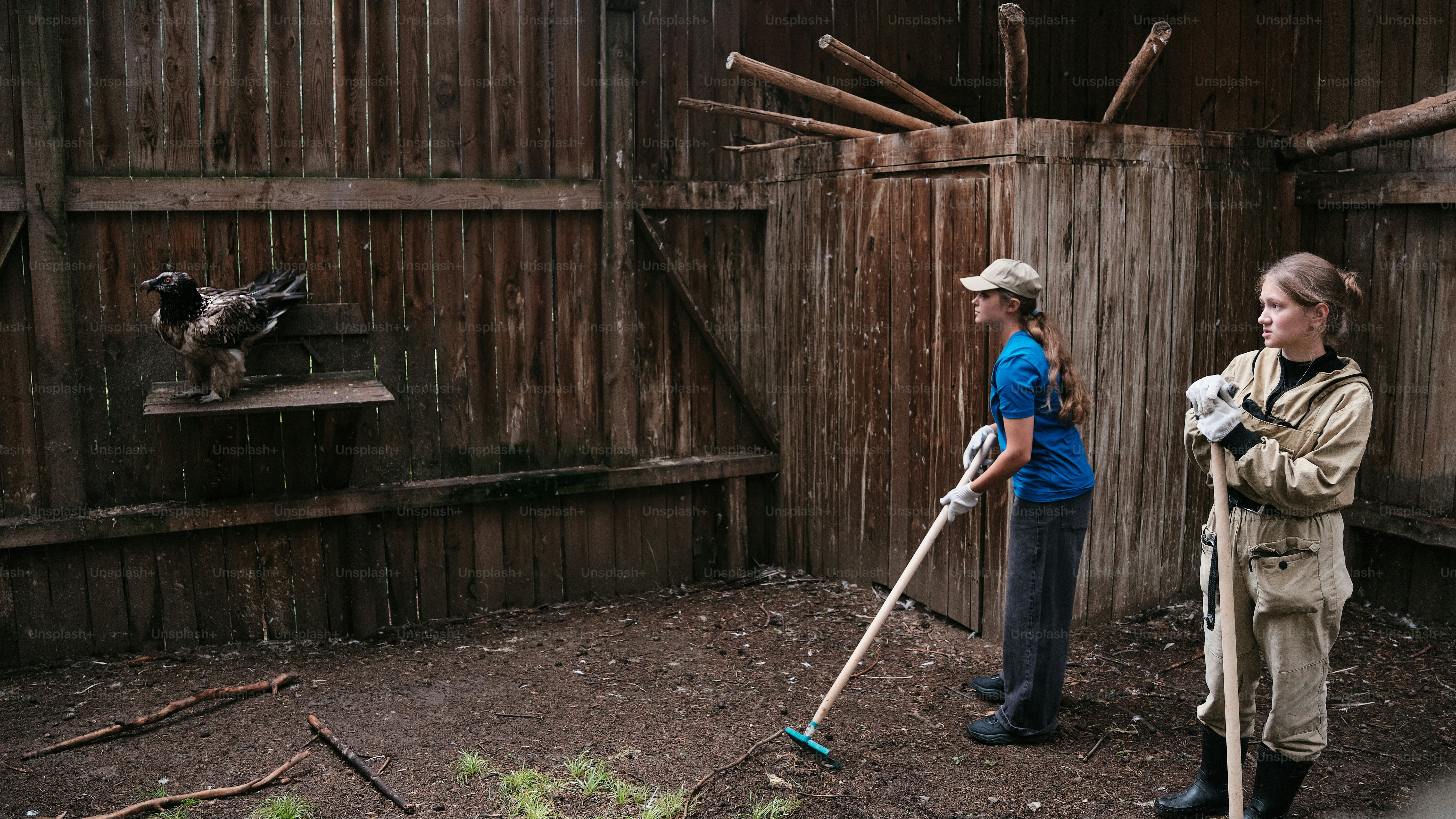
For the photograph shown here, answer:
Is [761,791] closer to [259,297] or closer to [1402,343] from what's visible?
[259,297]

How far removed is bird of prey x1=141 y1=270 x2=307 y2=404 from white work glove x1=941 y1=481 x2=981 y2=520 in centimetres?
308

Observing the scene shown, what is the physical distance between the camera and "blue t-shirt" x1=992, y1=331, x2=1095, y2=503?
372 centimetres

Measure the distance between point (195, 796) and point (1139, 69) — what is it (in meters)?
4.57

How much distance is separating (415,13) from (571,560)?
3.02m

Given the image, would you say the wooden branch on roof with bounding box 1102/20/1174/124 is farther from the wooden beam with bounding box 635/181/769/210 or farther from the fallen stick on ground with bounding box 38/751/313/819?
the fallen stick on ground with bounding box 38/751/313/819

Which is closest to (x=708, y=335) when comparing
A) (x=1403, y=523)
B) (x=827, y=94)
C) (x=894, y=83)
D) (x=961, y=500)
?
(x=827, y=94)

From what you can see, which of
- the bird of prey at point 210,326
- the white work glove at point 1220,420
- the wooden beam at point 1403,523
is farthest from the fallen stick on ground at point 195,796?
the wooden beam at point 1403,523

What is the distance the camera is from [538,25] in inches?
213

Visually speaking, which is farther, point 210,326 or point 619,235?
point 619,235

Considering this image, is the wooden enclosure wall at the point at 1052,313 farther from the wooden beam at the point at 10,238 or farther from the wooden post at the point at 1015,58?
the wooden beam at the point at 10,238

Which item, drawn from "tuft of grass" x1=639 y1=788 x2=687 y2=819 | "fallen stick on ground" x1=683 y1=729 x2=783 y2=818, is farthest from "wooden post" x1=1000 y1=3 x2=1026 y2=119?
"tuft of grass" x1=639 y1=788 x2=687 y2=819

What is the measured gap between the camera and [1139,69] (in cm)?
427

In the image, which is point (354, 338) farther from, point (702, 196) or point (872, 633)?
point (872, 633)

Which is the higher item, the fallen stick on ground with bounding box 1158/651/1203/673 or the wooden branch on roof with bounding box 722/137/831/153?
the wooden branch on roof with bounding box 722/137/831/153
